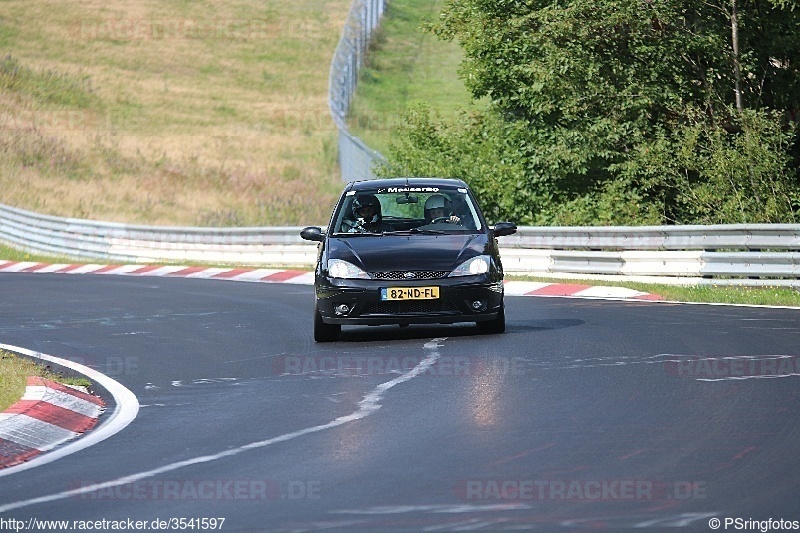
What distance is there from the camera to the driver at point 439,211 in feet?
51.6

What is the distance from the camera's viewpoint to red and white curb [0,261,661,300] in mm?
21250

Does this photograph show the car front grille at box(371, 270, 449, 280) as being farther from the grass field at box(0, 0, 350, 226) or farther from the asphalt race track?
the grass field at box(0, 0, 350, 226)

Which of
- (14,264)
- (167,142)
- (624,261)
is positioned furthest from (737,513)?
(167,142)

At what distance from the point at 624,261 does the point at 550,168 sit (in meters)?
6.37

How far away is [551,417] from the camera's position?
379 inches

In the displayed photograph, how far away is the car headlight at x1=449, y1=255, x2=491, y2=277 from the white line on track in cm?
175

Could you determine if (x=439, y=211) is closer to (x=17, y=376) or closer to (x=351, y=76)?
(x=17, y=376)

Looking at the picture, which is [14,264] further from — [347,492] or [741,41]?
[347,492]

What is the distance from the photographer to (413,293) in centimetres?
1448
